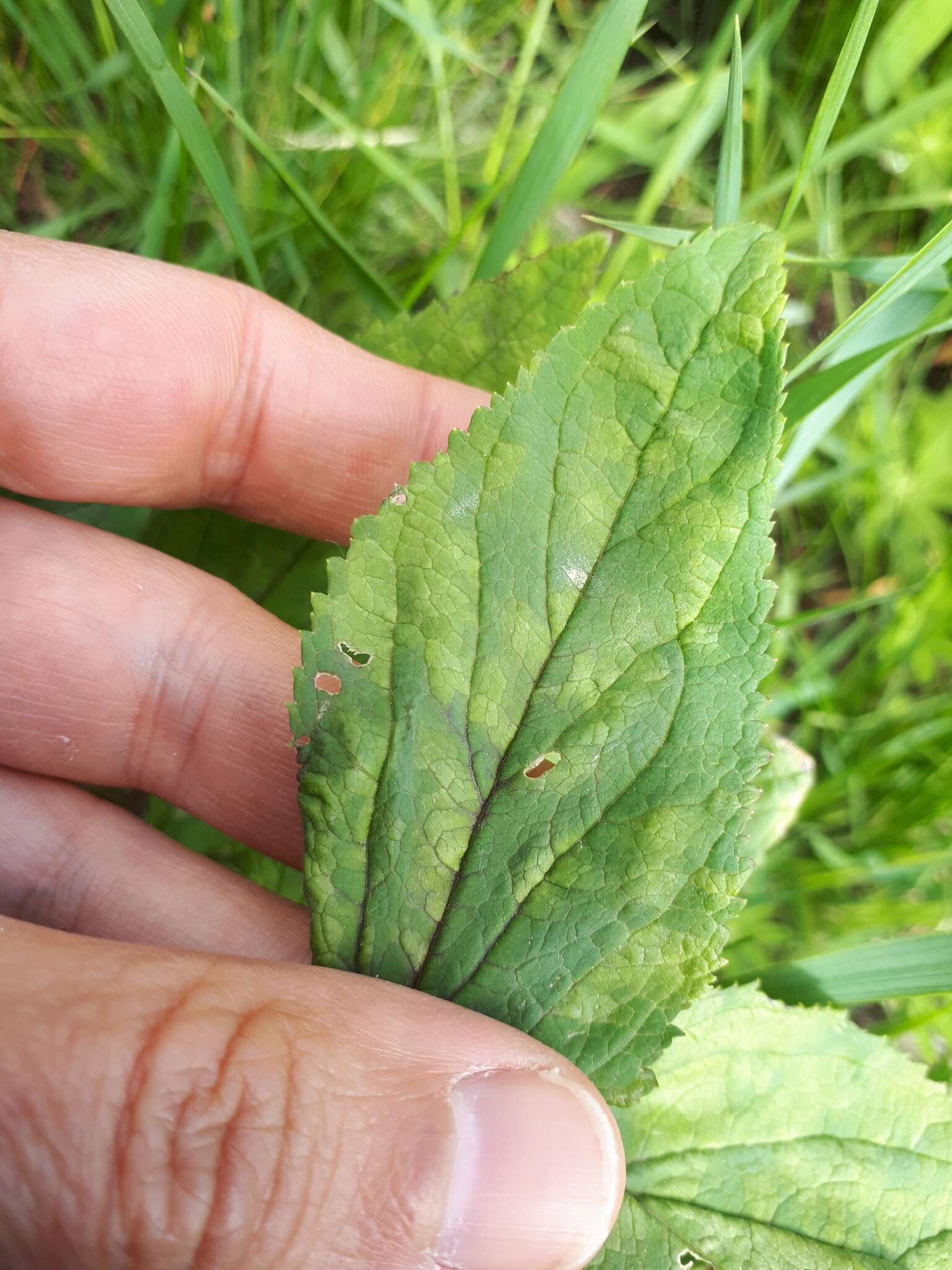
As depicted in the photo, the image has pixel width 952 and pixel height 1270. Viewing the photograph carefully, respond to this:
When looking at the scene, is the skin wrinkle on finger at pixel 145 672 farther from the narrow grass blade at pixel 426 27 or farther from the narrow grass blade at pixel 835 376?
the narrow grass blade at pixel 426 27

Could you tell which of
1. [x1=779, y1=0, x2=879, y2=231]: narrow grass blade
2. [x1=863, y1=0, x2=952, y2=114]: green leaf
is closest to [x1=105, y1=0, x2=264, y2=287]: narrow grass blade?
[x1=779, y1=0, x2=879, y2=231]: narrow grass blade

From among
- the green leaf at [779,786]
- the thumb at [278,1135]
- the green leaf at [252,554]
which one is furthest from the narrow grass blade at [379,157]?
the thumb at [278,1135]

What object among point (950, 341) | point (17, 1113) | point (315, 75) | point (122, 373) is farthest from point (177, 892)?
point (950, 341)

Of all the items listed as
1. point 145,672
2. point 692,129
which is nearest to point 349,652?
point 145,672

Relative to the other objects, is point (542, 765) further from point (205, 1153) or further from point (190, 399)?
point (190, 399)

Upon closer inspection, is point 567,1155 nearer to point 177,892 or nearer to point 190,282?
point 177,892

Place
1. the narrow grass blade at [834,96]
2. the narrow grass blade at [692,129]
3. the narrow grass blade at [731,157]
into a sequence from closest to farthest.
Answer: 1. the narrow grass blade at [834,96]
2. the narrow grass blade at [731,157]
3. the narrow grass blade at [692,129]
